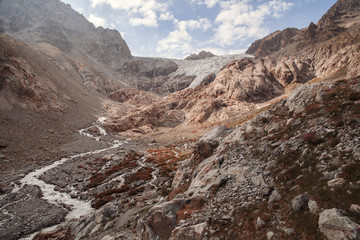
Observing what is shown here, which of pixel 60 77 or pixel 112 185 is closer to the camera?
pixel 112 185

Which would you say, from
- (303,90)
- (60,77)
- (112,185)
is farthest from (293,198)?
(60,77)

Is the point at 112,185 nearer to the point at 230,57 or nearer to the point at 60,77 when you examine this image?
the point at 60,77

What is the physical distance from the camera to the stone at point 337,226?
5.17m

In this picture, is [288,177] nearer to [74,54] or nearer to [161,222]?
[161,222]

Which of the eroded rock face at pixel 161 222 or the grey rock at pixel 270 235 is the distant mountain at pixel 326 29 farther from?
the grey rock at pixel 270 235

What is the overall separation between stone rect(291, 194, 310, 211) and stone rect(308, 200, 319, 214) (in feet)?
0.66

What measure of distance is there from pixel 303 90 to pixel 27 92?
79.5 m

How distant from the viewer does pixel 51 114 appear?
220ft

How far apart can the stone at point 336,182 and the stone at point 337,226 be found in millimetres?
1273

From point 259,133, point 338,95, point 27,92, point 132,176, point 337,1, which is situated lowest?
point 132,176

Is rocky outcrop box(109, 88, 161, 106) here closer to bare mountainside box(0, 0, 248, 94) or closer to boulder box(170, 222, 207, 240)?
bare mountainside box(0, 0, 248, 94)

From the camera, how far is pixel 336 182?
22.7 feet

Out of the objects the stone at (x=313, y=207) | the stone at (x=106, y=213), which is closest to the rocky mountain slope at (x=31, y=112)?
the stone at (x=106, y=213)

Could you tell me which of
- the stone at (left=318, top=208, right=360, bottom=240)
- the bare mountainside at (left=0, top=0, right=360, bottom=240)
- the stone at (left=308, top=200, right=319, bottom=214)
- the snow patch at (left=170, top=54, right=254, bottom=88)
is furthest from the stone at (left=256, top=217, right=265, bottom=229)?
the snow patch at (left=170, top=54, right=254, bottom=88)
